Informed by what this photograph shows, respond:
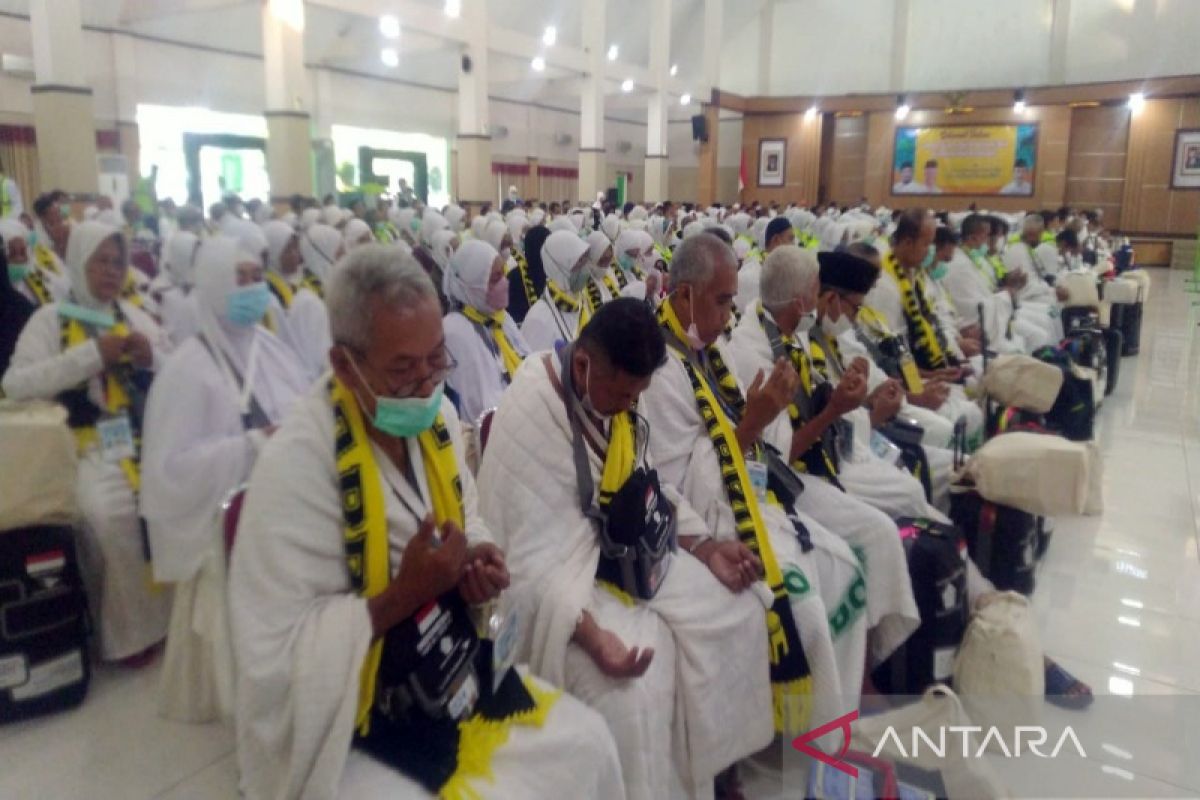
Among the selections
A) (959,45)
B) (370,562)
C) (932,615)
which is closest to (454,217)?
(932,615)

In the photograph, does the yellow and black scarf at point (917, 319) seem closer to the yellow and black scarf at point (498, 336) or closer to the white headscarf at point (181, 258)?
the yellow and black scarf at point (498, 336)

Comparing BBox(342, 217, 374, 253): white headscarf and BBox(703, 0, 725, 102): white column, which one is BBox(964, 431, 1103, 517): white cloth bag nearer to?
BBox(342, 217, 374, 253): white headscarf

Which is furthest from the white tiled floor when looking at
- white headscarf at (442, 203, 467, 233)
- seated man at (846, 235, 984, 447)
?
white headscarf at (442, 203, 467, 233)

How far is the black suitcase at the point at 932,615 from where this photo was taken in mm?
2646

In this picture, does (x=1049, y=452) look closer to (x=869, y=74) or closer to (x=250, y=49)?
(x=250, y=49)

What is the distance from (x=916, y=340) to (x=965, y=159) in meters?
18.1

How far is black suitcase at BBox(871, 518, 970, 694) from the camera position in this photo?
2.65 metres

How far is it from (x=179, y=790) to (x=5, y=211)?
194 centimetres

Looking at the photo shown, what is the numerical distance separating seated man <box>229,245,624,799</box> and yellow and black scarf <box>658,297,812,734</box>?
2.34 ft

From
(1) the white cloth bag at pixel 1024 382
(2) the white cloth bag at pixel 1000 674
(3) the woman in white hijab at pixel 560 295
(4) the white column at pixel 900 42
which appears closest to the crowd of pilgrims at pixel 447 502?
(2) the white cloth bag at pixel 1000 674

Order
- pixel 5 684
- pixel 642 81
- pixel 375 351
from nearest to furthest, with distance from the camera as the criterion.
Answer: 1. pixel 375 351
2. pixel 5 684
3. pixel 642 81

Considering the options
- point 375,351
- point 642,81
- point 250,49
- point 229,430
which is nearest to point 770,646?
point 375,351

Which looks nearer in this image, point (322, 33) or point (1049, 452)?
point (1049, 452)

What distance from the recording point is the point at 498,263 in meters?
3.76
